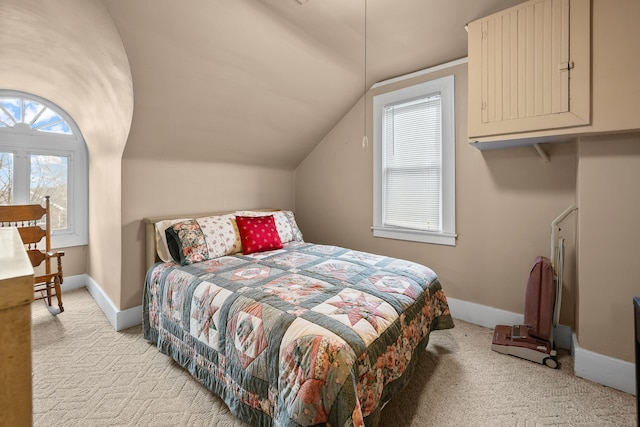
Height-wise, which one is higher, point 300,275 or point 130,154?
point 130,154

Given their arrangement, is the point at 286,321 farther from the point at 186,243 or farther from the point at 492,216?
the point at 492,216

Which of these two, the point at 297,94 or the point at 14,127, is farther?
the point at 14,127

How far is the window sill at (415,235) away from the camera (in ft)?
9.57

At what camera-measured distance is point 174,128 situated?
268 centimetres

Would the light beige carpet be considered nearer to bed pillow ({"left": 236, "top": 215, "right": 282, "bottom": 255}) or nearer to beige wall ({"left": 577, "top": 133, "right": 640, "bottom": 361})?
beige wall ({"left": 577, "top": 133, "right": 640, "bottom": 361})

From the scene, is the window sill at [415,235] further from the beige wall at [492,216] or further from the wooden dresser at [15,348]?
the wooden dresser at [15,348]

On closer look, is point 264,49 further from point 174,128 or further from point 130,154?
point 130,154

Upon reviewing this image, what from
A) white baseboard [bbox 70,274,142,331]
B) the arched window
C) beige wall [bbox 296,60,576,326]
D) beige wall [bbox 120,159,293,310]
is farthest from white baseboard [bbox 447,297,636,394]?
the arched window

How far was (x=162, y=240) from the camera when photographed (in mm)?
2625

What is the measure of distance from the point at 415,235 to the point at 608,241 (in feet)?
4.87

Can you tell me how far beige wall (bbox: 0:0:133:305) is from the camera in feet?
6.21

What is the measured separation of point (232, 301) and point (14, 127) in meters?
3.52

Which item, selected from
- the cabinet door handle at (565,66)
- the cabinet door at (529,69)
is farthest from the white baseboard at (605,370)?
the cabinet door handle at (565,66)

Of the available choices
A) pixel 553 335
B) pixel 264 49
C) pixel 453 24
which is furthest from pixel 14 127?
pixel 553 335
